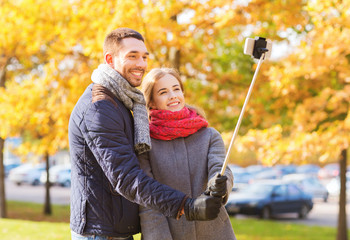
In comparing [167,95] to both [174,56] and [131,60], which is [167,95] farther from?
[174,56]

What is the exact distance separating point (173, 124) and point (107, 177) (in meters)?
0.53

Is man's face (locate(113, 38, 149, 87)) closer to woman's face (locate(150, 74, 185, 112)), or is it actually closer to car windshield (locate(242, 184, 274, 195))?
woman's face (locate(150, 74, 185, 112))

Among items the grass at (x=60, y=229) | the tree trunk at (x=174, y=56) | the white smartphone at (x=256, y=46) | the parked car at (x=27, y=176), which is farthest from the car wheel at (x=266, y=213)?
the parked car at (x=27, y=176)

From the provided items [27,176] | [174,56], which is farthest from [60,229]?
[27,176]

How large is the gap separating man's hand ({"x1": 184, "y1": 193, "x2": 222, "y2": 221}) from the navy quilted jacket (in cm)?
5

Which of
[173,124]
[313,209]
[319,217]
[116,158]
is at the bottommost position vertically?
[313,209]

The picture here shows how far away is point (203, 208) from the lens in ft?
6.78

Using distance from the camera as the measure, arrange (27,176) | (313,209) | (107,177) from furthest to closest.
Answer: (27,176), (313,209), (107,177)

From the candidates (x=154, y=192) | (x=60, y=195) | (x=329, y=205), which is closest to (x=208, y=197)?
(x=154, y=192)

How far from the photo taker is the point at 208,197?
2084 mm

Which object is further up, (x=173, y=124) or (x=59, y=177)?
(x=173, y=124)

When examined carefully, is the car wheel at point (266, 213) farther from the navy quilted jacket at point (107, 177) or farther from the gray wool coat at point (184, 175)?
the navy quilted jacket at point (107, 177)

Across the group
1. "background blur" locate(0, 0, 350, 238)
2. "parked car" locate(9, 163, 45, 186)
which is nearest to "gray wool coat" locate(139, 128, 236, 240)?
"background blur" locate(0, 0, 350, 238)

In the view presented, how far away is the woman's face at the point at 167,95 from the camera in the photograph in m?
2.69
